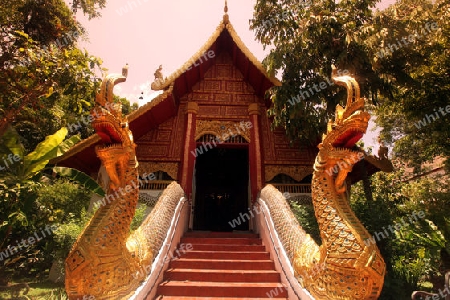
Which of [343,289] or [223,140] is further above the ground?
[223,140]

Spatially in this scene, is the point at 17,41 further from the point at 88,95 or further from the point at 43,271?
the point at 43,271

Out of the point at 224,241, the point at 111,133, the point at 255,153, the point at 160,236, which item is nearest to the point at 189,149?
the point at 255,153

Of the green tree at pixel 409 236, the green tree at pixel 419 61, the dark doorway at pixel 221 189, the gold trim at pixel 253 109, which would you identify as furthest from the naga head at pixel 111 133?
the dark doorway at pixel 221 189

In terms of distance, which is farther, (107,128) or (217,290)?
(217,290)

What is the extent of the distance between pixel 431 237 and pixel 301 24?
5.57 metres

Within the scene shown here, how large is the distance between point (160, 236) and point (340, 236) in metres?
2.00

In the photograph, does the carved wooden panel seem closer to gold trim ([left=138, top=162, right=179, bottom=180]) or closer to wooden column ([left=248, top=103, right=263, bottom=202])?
gold trim ([left=138, top=162, right=179, bottom=180])

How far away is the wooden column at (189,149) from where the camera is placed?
255 inches

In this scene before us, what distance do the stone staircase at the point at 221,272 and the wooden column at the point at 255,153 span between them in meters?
1.99

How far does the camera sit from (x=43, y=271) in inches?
279

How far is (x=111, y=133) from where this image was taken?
2.30 meters

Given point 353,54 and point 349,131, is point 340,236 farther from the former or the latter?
point 353,54

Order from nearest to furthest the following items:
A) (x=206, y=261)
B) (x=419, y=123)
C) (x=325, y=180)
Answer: (x=325, y=180) → (x=206, y=261) → (x=419, y=123)

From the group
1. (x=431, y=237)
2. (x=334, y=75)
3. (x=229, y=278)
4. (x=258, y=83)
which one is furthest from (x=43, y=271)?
(x=431, y=237)
